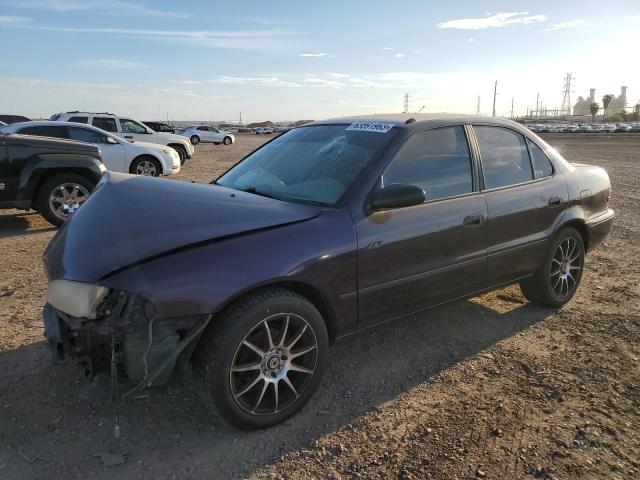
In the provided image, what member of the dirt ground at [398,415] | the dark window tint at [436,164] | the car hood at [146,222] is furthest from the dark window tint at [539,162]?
the car hood at [146,222]

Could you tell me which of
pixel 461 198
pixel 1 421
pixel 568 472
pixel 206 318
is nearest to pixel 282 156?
pixel 461 198

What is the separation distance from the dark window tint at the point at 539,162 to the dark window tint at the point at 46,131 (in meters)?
9.62

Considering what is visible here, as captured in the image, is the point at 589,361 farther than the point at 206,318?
Yes

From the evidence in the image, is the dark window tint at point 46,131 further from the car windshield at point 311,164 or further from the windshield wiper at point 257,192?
the windshield wiper at point 257,192

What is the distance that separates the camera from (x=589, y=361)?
358cm

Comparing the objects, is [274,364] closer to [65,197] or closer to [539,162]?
[539,162]

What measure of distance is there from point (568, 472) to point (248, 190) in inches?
99.6

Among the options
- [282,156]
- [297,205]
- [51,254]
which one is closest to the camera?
[51,254]

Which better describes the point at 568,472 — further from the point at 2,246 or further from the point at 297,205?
the point at 2,246

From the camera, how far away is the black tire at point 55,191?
734 centimetres

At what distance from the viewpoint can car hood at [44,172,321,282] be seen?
2.52 m

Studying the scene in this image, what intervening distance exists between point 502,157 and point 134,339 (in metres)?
3.08

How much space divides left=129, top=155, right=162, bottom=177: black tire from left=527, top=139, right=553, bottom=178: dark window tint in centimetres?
942

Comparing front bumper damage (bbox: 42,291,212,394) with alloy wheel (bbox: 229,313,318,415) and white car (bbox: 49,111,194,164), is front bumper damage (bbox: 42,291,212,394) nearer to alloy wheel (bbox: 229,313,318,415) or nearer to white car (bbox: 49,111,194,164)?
alloy wheel (bbox: 229,313,318,415)
